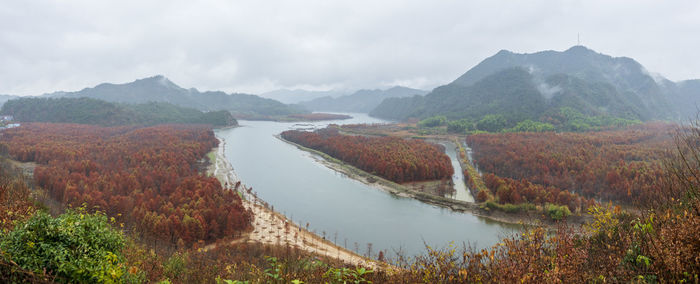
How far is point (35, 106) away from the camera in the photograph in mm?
125875

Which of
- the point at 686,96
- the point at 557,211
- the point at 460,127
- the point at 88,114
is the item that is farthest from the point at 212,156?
the point at 686,96

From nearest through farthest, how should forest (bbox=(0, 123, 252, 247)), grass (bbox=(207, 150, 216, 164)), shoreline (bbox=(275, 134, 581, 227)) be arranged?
forest (bbox=(0, 123, 252, 247)) → shoreline (bbox=(275, 134, 581, 227)) → grass (bbox=(207, 150, 216, 164))

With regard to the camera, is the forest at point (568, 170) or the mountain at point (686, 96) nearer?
the forest at point (568, 170)

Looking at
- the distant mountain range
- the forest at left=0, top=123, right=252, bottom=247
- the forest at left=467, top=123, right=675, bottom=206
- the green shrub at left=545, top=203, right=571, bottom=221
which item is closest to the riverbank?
the forest at left=0, top=123, right=252, bottom=247

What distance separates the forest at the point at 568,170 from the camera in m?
33.0

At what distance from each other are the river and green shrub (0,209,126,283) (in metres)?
18.2

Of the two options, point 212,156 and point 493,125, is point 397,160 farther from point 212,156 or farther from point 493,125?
point 493,125

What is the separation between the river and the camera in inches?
1059

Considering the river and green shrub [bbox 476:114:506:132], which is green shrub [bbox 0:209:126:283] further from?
green shrub [bbox 476:114:506:132]

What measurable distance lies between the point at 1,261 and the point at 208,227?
2195 centimetres

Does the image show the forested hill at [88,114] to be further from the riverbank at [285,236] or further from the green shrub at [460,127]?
the riverbank at [285,236]

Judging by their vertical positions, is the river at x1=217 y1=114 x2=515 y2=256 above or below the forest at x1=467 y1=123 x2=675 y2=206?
below

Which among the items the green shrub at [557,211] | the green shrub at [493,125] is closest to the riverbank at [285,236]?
the green shrub at [557,211]

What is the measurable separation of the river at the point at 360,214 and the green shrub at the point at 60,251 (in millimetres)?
18207
